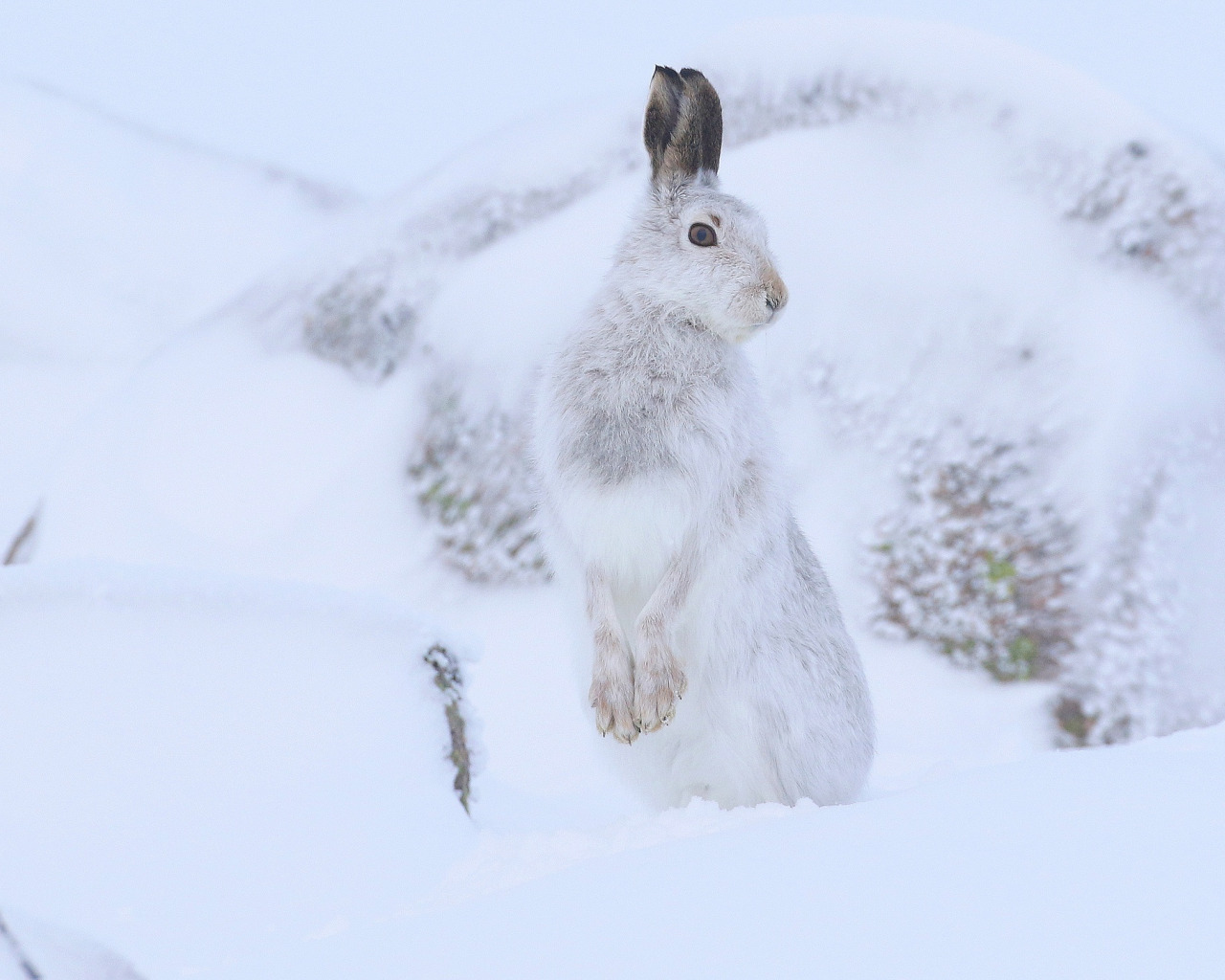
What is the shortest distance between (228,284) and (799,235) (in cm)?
801

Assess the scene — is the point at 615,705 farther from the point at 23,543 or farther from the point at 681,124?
the point at 23,543

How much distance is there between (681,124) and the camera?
9.59ft

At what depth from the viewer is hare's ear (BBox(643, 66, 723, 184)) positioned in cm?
281

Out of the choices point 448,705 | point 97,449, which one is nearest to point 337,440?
point 97,449

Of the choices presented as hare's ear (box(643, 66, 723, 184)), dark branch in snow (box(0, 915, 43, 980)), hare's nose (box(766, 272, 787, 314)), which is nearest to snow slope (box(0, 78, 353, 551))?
dark branch in snow (box(0, 915, 43, 980))

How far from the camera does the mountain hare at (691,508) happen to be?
2770mm

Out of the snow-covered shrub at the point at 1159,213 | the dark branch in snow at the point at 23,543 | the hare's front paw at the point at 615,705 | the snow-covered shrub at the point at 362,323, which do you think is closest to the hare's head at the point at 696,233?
the hare's front paw at the point at 615,705

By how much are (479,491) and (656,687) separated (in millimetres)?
4650

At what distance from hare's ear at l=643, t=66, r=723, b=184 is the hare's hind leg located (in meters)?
1.24

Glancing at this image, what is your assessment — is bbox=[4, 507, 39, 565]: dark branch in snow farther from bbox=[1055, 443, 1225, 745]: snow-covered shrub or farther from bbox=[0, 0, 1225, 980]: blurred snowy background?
bbox=[1055, 443, 1225, 745]: snow-covered shrub

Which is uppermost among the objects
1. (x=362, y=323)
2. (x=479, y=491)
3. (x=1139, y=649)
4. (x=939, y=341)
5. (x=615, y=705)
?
(x=939, y=341)

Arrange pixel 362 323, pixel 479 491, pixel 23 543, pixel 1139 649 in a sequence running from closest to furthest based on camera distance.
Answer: pixel 1139 649, pixel 479 491, pixel 23 543, pixel 362 323

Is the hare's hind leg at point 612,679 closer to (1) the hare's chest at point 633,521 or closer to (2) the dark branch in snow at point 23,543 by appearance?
(1) the hare's chest at point 633,521

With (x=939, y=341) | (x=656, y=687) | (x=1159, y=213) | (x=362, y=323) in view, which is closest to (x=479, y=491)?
(x=362, y=323)
